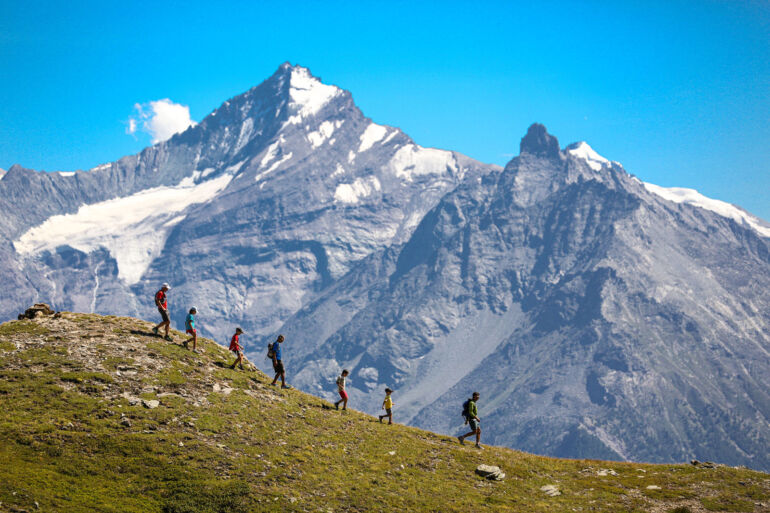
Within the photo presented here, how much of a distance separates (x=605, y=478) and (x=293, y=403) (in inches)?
961

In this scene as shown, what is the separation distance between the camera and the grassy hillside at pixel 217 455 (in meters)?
38.7

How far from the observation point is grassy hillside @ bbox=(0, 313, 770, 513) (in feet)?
127

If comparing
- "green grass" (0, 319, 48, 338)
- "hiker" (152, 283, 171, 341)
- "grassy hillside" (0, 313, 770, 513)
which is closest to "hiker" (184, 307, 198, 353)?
"grassy hillside" (0, 313, 770, 513)

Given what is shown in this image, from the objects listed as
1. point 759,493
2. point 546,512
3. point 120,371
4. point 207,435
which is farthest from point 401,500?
point 759,493

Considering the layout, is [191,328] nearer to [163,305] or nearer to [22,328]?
[163,305]

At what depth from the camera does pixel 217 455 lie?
42750 millimetres

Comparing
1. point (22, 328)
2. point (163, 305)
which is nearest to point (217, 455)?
point (163, 305)

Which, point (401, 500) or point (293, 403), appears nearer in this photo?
point (401, 500)

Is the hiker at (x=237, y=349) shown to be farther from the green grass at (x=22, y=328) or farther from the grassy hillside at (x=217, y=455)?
the green grass at (x=22, y=328)

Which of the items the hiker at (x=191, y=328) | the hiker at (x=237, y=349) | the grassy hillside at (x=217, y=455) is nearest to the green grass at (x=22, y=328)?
the grassy hillside at (x=217, y=455)

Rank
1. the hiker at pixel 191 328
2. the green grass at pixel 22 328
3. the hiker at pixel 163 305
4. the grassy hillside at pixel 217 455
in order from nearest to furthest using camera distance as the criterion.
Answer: the grassy hillside at pixel 217 455 → the green grass at pixel 22 328 → the hiker at pixel 191 328 → the hiker at pixel 163 305

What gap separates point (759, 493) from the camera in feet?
164

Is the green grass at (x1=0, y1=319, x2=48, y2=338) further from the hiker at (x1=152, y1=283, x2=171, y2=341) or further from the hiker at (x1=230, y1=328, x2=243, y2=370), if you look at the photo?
the hiker at (x1=230, y1=328, x2=243, y2=370)

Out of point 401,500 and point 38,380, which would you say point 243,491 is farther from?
point 38,380
